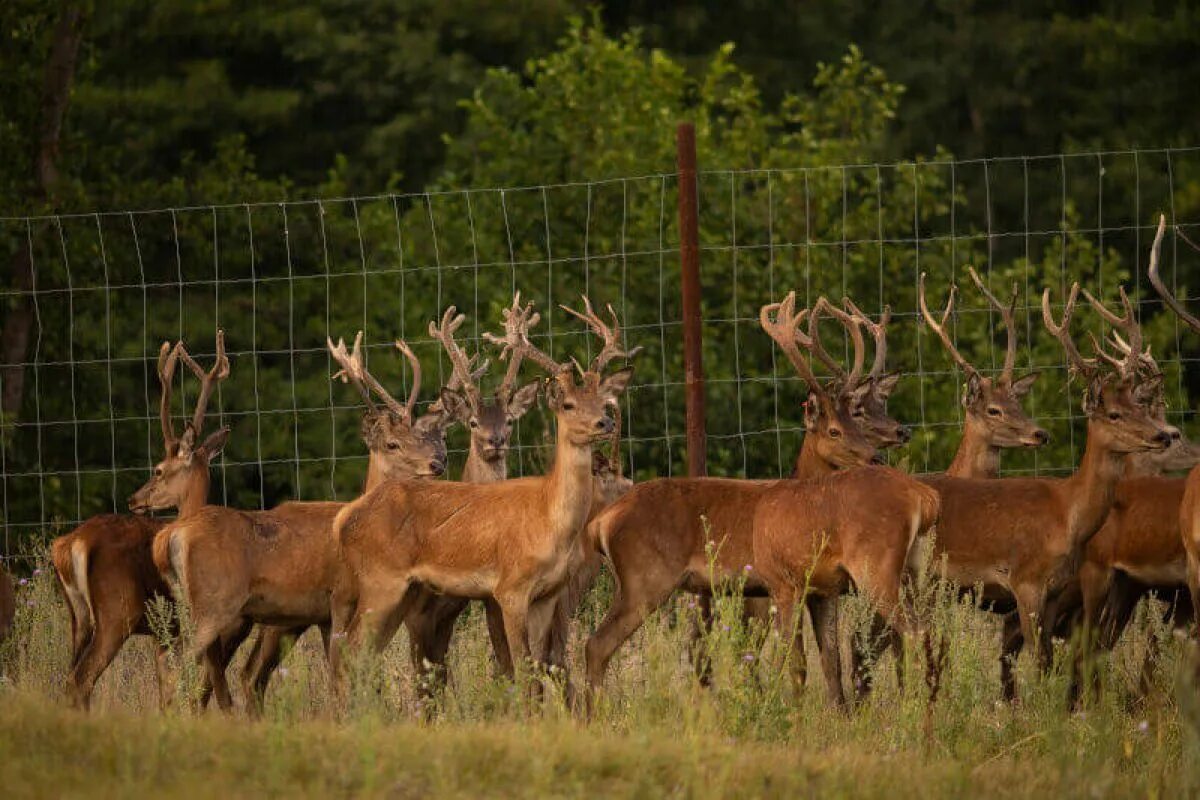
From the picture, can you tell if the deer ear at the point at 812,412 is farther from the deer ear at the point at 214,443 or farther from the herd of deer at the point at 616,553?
the deer ear at the point at 214,443

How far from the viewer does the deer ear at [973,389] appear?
12250mm

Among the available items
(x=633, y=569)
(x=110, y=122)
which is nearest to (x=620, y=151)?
(x=110, y=122)

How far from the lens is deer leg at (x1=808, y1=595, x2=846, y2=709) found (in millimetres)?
10008

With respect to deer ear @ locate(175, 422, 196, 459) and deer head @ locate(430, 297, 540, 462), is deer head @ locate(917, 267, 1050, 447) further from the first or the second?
deer ear @ locate(175, 422, 196, 459)

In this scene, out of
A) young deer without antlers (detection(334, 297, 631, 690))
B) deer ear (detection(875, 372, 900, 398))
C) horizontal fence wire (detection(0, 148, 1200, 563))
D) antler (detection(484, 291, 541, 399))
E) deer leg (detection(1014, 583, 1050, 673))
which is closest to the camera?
young deer without antlers (detection(334, 297, 631, 690))

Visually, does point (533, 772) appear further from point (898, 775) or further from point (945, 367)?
point (945, 367)

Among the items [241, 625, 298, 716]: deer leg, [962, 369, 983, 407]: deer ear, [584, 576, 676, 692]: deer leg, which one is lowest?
[241, 625, 298, 716]: deer leg

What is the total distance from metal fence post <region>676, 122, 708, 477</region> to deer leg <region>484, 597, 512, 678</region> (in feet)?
6.58

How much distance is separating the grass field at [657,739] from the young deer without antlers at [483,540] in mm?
275

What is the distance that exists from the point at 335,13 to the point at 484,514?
18387 mm

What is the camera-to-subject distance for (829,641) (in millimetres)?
10289

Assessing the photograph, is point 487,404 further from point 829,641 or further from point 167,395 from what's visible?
point 829,641

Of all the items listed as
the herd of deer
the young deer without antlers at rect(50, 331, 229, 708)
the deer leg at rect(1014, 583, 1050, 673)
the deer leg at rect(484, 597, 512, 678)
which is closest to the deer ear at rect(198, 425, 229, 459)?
the young deer without antlers at rect(50, 331, 229, 708)

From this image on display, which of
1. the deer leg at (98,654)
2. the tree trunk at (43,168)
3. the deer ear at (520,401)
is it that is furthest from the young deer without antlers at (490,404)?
the tree trunk at (43,168)
